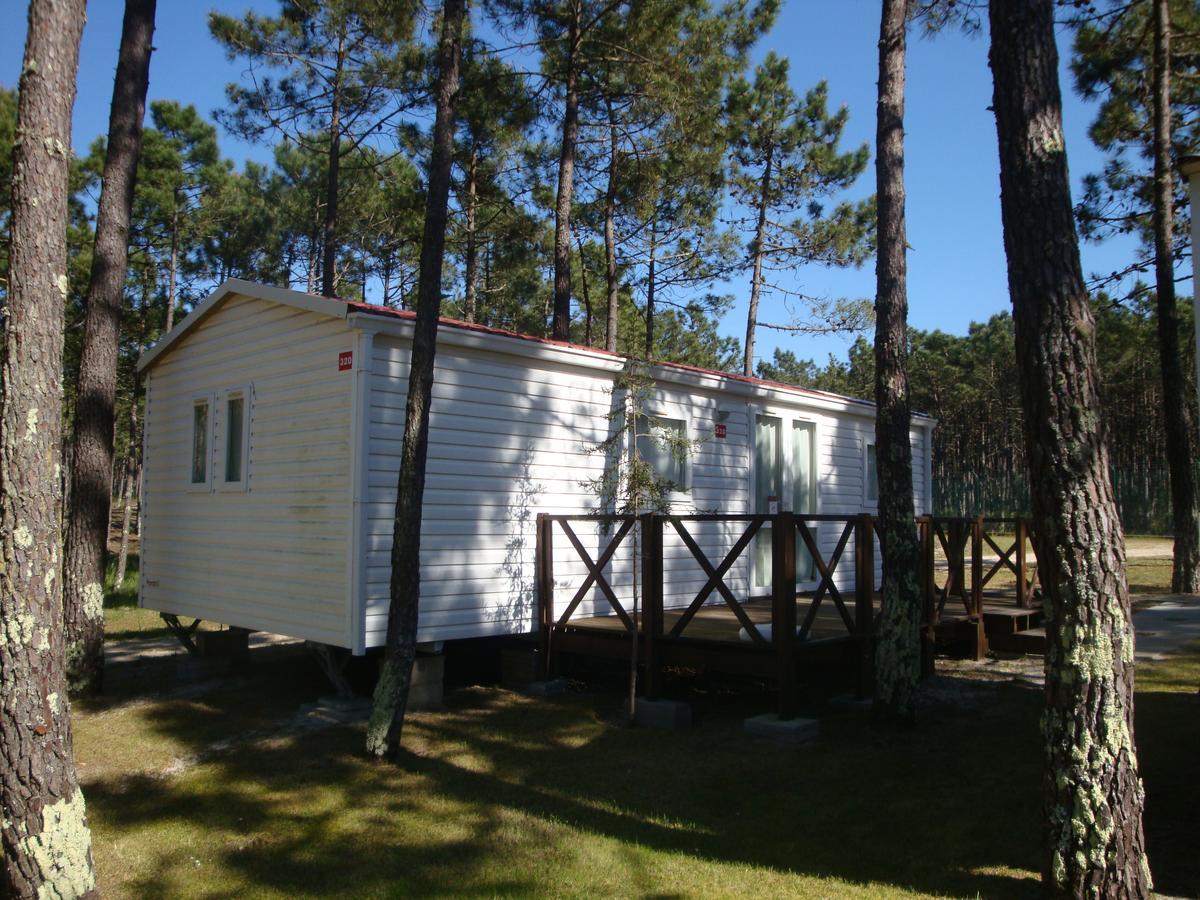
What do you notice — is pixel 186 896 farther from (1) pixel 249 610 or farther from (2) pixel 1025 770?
(2) pixel 1025 770

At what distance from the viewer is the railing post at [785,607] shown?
655 cm

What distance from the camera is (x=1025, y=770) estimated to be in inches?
223

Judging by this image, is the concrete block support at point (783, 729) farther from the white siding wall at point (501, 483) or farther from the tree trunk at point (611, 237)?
the tree trunk at point (611, 237)

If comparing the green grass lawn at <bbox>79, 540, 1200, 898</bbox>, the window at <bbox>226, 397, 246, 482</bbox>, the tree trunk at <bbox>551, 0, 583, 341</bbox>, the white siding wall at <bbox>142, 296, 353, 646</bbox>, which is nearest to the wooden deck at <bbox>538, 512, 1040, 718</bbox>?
the green grass lawn at <bbox>79, 540, 1200, 898</bbox>

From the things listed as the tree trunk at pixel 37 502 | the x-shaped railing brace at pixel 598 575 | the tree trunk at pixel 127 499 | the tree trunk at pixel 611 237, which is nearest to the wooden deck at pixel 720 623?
the x-shaped railing brace at pixel 598 575

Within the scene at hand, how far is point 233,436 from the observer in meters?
8.49

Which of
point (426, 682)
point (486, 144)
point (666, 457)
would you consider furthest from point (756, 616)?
point (486, 144)

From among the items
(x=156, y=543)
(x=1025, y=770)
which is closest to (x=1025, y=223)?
(x=1025, y=770)

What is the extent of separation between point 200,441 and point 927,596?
6691 mm

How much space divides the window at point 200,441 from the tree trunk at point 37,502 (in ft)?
15.9

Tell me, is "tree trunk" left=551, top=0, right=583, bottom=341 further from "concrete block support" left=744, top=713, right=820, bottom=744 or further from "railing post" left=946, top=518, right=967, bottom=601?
"concrete block support" left=744, top=713, right=820, bottom=744

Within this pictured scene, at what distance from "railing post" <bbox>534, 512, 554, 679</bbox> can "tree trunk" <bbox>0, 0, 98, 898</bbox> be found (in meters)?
4.40

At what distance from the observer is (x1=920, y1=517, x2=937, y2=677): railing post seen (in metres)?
8.12

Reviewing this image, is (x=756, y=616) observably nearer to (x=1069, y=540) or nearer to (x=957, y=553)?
(x=957, y=553)
